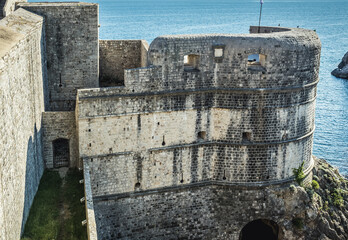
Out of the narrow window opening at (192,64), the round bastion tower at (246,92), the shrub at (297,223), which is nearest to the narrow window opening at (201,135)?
the round bastion tower at (246,92)

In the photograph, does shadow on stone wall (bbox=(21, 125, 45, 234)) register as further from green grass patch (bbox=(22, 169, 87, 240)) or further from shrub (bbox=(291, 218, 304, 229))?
shrub (bbox=(291, 218, 304, 229))

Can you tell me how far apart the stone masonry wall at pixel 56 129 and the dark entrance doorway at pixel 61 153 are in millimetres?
459

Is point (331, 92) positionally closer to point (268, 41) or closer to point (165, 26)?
point (268, 41)

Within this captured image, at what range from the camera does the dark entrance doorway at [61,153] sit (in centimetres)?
2167

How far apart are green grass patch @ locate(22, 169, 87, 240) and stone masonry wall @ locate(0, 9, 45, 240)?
1.28 ft

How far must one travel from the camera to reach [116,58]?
82.5ft

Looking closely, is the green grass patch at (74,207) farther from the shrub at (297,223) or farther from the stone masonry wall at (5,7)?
the shrub at (297,223)

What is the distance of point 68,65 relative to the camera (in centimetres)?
2242

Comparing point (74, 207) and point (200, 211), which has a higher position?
point (74, 207)

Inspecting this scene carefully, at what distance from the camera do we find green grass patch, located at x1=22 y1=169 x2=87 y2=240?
16703 millimetres

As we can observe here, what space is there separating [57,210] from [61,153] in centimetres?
422

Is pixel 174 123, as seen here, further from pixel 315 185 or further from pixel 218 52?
pixel 315 185

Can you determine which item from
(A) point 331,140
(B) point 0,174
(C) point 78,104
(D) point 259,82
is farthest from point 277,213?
(A) point 331,140

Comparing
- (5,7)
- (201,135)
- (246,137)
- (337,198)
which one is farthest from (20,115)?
(337,198)
